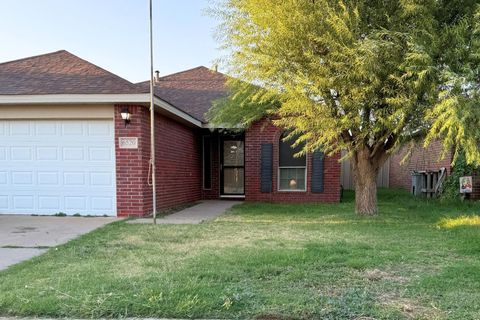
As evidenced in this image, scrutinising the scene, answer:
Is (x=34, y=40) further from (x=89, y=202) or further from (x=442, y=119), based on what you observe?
(x=442, y=119)

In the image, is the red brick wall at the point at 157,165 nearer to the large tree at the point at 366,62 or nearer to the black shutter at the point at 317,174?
the large tree at the point at 366,62

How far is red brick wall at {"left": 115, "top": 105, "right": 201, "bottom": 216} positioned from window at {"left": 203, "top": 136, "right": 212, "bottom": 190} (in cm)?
106

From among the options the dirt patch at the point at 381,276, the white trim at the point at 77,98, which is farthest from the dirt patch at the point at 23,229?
the dirt patch at the point at 381,276

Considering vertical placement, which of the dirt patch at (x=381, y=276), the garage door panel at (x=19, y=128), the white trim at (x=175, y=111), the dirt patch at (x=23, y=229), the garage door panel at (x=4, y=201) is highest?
the white trim at (x=175, y=111)

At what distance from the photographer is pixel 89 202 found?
8.95 meters

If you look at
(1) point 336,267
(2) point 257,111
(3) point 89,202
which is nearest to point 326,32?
(2) point 257,111

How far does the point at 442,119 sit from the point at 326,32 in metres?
2.38

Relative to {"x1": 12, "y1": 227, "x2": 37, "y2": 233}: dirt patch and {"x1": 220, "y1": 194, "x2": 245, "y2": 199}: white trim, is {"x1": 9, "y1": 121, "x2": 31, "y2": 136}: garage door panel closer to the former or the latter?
{"x1": 12, "y1": 227, "x2": 37, "y2": 233}: dirt patch

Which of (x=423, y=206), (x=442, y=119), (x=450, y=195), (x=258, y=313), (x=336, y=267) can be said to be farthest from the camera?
(x=450, y=195)

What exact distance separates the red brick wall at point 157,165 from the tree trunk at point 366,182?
483cm

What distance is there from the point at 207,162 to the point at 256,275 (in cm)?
1016

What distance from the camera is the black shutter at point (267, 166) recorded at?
12.4 meters

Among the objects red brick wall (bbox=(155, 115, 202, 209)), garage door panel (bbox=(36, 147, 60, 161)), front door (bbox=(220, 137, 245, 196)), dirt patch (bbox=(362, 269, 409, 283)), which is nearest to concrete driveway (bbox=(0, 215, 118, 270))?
garage door panel (bbox=(36, 147, 60, 161))

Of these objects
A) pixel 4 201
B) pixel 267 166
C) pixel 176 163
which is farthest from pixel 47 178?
pixel 267 166
